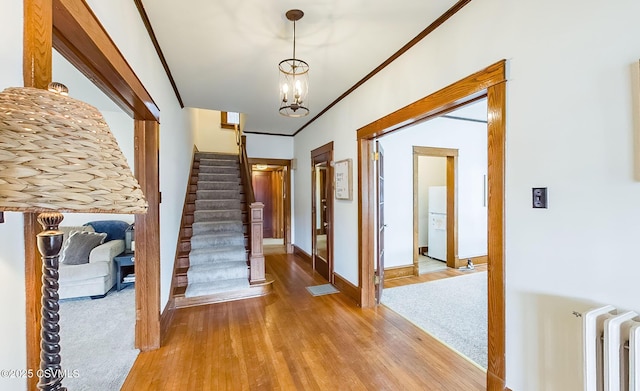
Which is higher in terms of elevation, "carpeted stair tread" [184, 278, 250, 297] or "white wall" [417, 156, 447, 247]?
"white wall" [417, 156, 447, 247]

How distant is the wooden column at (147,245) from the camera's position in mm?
2348

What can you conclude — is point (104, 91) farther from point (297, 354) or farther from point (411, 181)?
point (411, 181)

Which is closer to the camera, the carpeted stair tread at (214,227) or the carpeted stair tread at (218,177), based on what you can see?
the carpeted stair tread at (214,227)

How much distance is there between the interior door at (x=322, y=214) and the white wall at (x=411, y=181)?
96cm

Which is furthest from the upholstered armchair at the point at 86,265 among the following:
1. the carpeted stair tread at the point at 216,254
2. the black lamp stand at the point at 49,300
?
the black lamp stand at the point at 49,300

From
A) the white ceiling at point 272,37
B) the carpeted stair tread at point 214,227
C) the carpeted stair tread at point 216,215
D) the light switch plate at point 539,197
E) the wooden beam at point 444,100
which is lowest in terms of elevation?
the carpeted stair tread at point 214,227

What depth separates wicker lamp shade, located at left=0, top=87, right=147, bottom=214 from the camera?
0.54 metres

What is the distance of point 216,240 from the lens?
13.8 feet

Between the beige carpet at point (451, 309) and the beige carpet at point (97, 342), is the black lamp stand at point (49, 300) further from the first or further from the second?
the beige carpet at point (451, 309)

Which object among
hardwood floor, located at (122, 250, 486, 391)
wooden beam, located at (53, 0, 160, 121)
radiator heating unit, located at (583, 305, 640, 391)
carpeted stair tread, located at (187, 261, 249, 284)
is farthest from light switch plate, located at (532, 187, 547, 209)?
carpeted stair tread, located at (187, 261, 249, 284)

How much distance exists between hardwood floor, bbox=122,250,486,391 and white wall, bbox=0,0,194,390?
0.70 m

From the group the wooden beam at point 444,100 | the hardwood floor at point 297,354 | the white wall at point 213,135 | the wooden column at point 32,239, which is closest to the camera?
the wooden column at point 32,239

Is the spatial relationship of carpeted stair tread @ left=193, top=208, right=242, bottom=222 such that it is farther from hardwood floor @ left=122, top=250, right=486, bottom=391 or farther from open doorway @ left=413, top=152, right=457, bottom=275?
open doorway @ left=413, top=152, right=457, bottom=275

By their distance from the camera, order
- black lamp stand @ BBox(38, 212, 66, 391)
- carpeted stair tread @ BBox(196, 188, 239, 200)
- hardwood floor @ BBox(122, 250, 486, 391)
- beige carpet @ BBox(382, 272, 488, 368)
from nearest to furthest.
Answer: black lamp stand @ BBox(38, 212, 66, 391), hardwood floor @ BBox(122, 250, 486, 391), beige carpet @ BBox(382, 272, 488, 368), carpeted stair tread @ BBox(196, 188, 239, 200)
